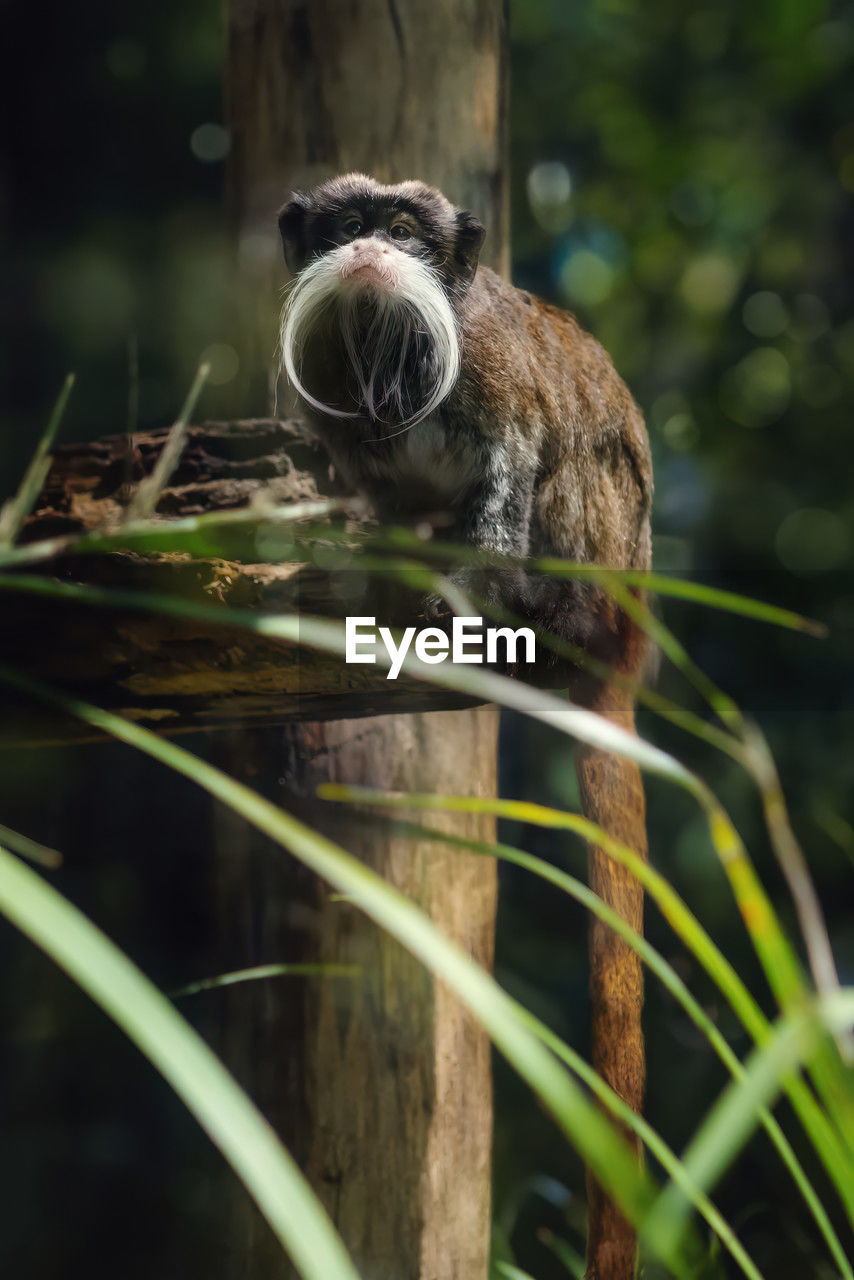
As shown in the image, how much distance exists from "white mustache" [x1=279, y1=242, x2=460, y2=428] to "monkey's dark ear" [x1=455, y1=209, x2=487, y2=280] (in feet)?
0.11

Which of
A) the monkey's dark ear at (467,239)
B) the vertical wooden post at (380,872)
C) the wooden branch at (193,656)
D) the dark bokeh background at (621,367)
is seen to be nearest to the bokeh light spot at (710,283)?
the dark bokeh background at (621,367)

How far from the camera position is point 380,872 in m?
0.94

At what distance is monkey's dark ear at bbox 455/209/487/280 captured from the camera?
79cm

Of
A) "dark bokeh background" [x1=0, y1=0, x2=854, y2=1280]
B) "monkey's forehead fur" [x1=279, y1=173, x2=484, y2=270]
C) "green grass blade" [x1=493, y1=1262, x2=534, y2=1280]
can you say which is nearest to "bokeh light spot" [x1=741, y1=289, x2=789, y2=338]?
"dark bokeh background" [x1=0, y1=0, x2=854, y2=1280]

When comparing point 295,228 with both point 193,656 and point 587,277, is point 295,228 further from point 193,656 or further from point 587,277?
point 587,277

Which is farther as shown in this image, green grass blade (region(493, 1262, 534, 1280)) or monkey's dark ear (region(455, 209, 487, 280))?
green grass blade (region(493, 1262, 534, 1280))

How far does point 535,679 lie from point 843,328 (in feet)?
2.84

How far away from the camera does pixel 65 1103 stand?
4.35 ft

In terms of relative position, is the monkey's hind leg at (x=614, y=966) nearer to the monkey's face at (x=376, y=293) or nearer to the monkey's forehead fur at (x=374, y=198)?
the monkey's face at (x=376, y=293)

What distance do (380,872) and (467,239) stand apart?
2.00 ft

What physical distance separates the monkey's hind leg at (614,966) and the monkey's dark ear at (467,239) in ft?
1.33

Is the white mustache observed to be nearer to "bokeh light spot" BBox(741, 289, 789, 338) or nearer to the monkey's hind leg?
the monkey's hind leg

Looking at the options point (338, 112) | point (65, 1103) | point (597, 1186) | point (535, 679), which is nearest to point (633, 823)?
point (535, 679)

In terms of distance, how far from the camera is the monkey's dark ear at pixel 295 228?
78 cm
